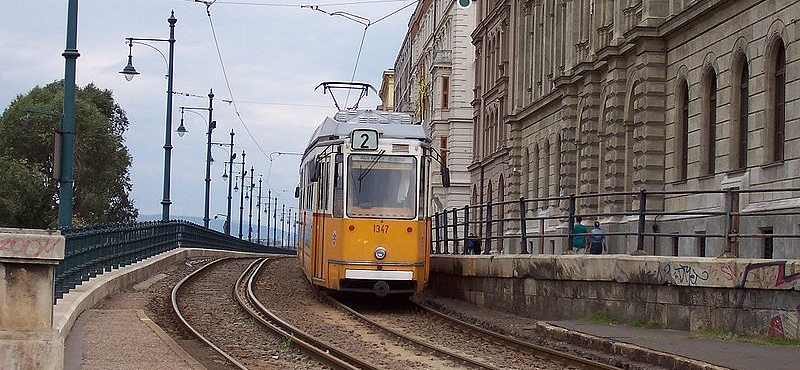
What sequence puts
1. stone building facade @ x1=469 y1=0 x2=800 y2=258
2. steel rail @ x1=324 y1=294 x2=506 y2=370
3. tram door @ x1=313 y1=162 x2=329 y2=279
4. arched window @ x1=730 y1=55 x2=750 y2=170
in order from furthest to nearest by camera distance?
arched window @ x1=730 y1=55 x2=750 y2=170, stone building facade @ x1=469 y1=0 x2=800 y2=258, tram door @ x1=313 y1=162 x2=329 y2=279, steel rail @ x1=324 y1=294 x2=506 y2=370

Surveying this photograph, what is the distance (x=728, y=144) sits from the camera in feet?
96.2

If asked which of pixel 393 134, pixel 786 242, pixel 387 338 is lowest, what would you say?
pixel 387 338

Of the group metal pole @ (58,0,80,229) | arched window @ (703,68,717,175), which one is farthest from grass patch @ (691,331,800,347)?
arched window @ (703,68,717,175)

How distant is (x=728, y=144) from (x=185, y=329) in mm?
Answer: 14970

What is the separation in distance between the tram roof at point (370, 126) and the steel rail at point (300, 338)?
3423mm

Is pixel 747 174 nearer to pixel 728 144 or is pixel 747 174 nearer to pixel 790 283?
pixel 728 144

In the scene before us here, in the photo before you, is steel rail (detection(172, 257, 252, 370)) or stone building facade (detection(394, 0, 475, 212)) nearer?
steel rail (detection(172, 257, 252, 370))

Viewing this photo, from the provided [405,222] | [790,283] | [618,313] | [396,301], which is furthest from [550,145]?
[790,283]

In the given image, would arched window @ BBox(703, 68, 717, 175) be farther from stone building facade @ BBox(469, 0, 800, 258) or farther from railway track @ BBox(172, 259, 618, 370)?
railway track @ BBox(172, 259, 618, 370)

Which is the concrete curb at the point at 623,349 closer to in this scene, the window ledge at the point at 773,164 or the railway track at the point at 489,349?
the railway track at the point at 489,349

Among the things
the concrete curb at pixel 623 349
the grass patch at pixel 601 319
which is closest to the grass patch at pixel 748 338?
the concrete curb at pixel 623 349

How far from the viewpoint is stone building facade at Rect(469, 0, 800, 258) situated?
87.4 feet

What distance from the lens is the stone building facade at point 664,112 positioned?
26.6 metres

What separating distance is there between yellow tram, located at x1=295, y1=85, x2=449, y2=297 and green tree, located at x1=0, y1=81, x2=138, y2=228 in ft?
167
